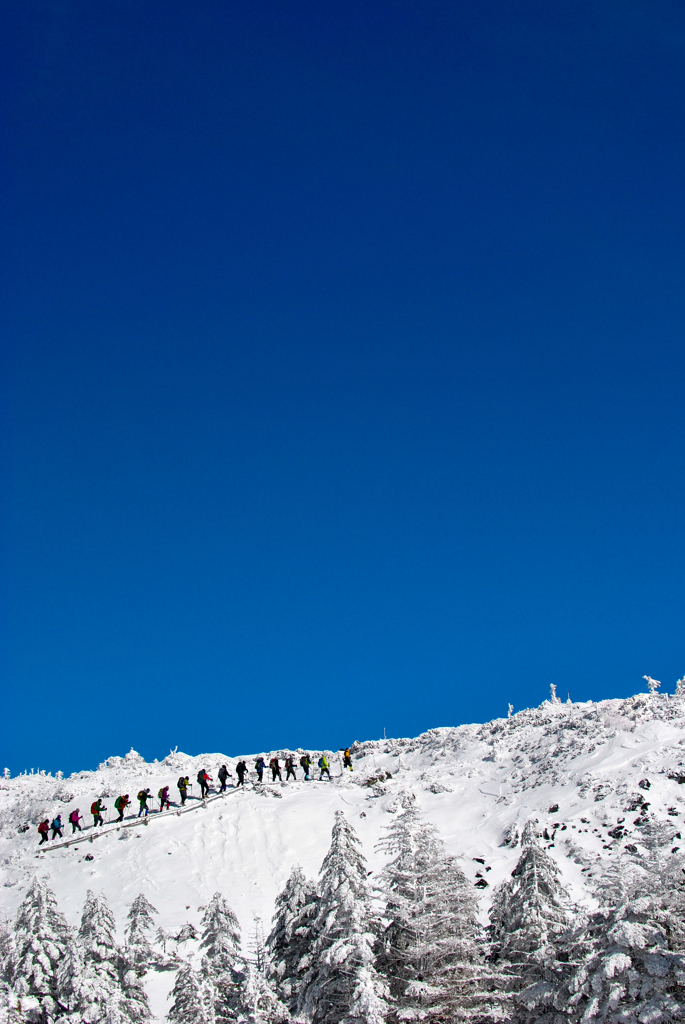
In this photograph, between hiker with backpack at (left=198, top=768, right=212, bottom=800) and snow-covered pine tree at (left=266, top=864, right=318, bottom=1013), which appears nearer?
snow-covered pine tree at (left=266, top=864, right=318, bottom=1013)

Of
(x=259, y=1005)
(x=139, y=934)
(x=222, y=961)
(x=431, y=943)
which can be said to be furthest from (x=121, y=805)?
(x=431, y=943)

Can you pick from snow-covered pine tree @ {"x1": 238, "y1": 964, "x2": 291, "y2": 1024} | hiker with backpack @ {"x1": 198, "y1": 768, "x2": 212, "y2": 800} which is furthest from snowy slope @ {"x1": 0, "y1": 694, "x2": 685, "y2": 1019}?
snow-covered pine tree @ {"x1": 238, "y1": 964, "x2": 291, "y2": 1024}

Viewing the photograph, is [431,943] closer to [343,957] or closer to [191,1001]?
[343,957]

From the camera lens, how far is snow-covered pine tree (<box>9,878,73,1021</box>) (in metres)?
15.8

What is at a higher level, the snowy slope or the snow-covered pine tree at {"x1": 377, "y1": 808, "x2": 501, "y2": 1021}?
the snowy slope

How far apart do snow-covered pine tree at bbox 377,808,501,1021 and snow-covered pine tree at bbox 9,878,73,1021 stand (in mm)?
7793

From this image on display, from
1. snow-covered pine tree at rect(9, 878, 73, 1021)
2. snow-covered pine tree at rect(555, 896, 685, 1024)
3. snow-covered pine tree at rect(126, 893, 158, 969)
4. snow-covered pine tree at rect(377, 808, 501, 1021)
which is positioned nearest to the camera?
snow-covered pine tree at rect(555, 896, 685, 1024)

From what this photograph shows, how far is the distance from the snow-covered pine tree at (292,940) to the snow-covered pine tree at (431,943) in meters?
2.52

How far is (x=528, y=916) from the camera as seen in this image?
15359mm

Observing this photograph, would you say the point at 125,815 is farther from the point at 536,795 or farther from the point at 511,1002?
the point at 511,1002

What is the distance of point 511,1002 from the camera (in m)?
13.4

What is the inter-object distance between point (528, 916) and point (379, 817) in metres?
18.1

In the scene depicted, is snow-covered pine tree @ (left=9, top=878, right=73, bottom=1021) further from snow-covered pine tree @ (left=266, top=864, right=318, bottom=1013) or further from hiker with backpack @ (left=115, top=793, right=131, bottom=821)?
hiker with backpack @ (left=115, top=793, right=131, bottom=821)

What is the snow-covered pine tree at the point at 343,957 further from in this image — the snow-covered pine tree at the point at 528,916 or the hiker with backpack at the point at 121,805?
the hiker with backpack at the point at 121,805
